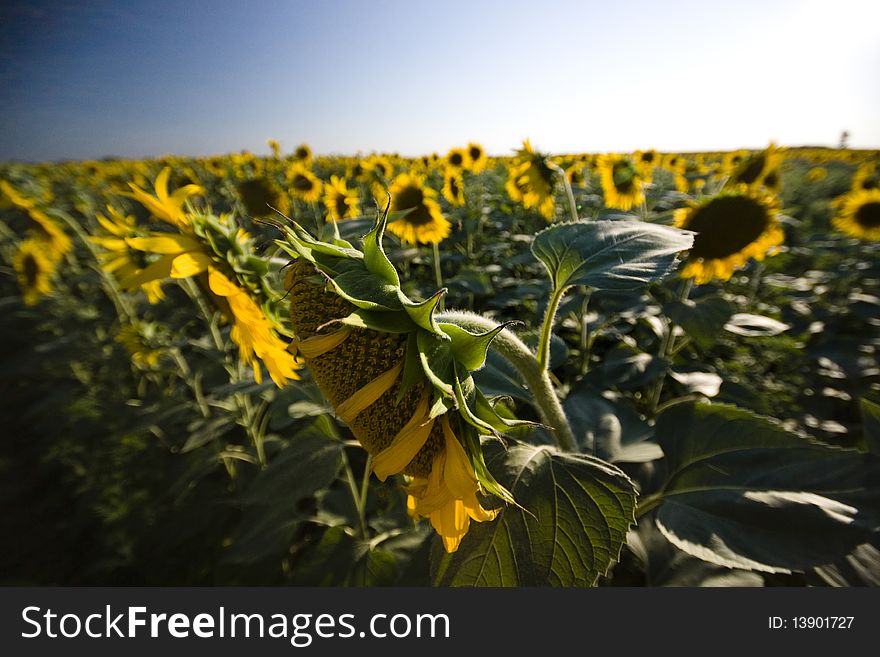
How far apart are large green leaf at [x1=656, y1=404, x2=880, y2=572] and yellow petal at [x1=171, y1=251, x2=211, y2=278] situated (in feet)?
2.79

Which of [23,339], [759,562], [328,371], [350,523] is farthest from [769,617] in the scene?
[23,339]

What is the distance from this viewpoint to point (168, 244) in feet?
2.48

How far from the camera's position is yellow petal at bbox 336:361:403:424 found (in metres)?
0.46

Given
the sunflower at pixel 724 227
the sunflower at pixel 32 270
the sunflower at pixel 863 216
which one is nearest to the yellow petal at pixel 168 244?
the sunflower at pixel 724 227

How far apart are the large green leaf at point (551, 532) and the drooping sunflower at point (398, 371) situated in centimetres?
3

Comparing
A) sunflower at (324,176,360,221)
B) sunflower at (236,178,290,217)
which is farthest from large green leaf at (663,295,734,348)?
sunflower at (236,178,290,217)

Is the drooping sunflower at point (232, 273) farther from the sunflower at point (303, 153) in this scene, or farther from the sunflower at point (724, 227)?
the sunflower at point (303, 153)

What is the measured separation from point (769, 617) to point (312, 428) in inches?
36.2

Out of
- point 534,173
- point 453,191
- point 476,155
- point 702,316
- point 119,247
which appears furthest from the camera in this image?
point 476,155

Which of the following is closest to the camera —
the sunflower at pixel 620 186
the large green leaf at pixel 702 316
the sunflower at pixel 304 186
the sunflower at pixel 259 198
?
the large green leaf at pixel 702 316

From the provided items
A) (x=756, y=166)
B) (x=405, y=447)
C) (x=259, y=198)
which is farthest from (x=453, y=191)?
(x=405, y=447)

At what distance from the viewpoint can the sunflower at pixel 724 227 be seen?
1688 millimetres

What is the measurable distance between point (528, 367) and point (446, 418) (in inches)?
6.7

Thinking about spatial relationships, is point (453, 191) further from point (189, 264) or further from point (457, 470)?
point (457, 470)
